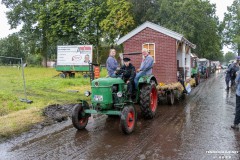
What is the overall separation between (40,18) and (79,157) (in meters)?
33.9

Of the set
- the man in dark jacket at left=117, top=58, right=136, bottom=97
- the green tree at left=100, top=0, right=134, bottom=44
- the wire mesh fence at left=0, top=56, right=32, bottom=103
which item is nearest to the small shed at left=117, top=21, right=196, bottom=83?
the man in dark jacket at left=117, top=58, right=136, bottom=97

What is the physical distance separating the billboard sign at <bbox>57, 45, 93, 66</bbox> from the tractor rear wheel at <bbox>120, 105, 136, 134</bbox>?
57.2 ft

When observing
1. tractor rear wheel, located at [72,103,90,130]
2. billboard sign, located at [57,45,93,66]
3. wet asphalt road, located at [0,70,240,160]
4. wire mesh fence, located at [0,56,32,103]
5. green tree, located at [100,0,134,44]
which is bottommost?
wet asphalt road, located at [0,70,240,160]

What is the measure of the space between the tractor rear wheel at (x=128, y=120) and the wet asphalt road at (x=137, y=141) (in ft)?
A: 0.54

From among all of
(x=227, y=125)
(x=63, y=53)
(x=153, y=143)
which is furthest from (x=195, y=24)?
(x=153, y=143)

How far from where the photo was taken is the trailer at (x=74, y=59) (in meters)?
24.0

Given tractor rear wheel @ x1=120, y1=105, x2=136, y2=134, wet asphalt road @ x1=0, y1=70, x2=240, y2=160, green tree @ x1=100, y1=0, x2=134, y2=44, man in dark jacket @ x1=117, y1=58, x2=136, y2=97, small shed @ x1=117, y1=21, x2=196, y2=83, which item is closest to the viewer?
wet asphalt road @ x1=0, y1=70, x2=240, y2=160

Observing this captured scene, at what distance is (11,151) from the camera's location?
5383 millimetres

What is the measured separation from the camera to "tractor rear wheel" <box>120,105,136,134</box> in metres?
6.38

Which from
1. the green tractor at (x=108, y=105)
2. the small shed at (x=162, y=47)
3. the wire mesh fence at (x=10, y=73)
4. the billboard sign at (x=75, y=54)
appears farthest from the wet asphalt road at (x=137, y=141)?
the billboard sign at (x=75, y=54)

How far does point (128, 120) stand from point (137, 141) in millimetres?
747

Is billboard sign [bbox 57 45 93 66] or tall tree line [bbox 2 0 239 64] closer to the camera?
billboard sign [bbox 57 45 93 66]

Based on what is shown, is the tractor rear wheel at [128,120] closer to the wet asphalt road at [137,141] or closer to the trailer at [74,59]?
the wet asphalt road at [137,141]

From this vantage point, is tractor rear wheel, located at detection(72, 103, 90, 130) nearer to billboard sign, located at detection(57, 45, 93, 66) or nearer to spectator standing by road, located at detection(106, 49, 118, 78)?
spectator standing by road, located at detection(106, 49, 118, 78)
